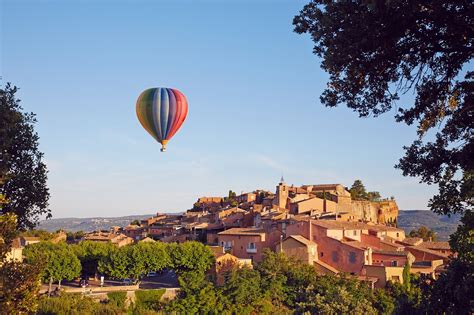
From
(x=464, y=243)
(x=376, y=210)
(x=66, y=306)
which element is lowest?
(x=66, y=306)

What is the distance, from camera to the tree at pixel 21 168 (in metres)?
14.0

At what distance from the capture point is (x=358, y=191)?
85375 mm

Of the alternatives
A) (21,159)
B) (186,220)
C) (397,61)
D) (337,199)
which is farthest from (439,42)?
(186,220)

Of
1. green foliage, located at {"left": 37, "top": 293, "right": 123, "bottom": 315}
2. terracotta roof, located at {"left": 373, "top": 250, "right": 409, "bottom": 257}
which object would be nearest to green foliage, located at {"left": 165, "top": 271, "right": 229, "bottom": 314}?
green foliage, located at {"left": 37, "top": 293, "right": 123, "bottom": 315}

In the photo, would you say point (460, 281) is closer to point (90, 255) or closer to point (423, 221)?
point (90, 255)

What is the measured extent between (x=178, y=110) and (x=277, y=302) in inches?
664

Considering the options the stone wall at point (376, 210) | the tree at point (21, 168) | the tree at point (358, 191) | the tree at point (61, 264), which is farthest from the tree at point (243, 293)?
the tree at point (358, 191)

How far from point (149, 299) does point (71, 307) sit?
1274cm

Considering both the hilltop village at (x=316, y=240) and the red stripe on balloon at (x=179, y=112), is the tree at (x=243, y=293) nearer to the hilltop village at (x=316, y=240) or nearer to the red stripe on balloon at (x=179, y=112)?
the hilltop village at (x=316, y=240)

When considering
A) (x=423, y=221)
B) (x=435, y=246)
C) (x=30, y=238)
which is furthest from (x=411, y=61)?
(x=423, y=221)

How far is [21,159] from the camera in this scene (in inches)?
581

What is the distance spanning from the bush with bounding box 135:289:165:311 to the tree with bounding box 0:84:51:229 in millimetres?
25490

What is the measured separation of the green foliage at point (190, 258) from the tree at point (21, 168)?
29614 millimetres

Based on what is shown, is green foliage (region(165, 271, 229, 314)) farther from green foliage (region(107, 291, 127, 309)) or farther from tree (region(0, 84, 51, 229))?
tree (region(0, 84, 51, 229))
